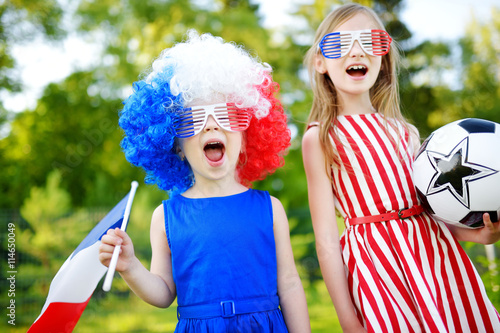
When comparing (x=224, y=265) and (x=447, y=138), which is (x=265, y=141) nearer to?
(x=224, y=265)

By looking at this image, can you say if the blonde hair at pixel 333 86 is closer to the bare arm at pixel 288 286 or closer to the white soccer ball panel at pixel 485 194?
the bare arm at pixel 288 286

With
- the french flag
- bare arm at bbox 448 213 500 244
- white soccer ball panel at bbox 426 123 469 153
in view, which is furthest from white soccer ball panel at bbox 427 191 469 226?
the french flag

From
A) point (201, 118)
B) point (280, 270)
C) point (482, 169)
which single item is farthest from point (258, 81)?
point (482, 169)

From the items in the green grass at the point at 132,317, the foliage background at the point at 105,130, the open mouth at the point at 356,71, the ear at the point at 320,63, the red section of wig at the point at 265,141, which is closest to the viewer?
the red section of wig at the point at 265,141

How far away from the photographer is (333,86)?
3061mm

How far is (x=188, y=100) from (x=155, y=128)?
A: 0.22 metres

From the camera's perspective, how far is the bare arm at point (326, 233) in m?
2.56

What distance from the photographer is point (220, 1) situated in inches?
729

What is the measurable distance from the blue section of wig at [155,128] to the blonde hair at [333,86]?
87 cm

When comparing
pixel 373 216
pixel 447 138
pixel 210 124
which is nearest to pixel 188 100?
pixel 210 124

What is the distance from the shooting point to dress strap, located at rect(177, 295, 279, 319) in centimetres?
226

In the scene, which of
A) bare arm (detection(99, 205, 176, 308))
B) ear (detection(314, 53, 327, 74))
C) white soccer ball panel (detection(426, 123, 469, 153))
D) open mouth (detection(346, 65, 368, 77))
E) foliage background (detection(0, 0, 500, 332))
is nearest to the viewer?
bare arm (detection(99, 205, 176, 308))

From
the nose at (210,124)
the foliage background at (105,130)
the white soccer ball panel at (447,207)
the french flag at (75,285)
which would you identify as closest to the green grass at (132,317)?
the foliage background at (105,130)

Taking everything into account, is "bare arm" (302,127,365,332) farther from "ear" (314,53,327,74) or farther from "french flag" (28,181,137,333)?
"french flag" (28,181,137,333)
